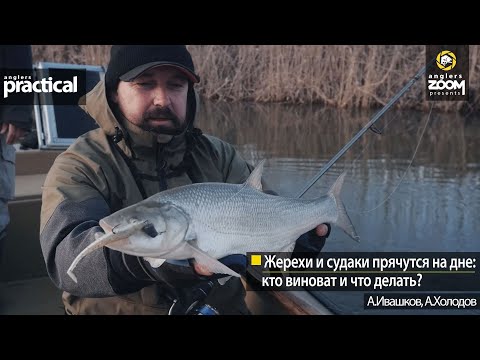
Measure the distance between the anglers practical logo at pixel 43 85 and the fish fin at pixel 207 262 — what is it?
0.98 meters

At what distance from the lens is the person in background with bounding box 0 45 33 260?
1801 millimetres

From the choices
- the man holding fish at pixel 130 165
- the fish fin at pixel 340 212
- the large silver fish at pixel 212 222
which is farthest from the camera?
the fish fin at pixel 340 212

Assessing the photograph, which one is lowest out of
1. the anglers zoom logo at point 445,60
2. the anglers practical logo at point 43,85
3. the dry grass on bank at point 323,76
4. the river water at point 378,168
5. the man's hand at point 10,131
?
the river water at point 378,168

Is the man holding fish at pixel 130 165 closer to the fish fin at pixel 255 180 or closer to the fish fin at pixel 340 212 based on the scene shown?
the fish fin at pixel 340 212

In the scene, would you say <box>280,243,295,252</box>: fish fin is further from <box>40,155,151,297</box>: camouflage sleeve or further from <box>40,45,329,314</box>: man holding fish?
<box>40,155,151,297</box>: camouflage sleeve

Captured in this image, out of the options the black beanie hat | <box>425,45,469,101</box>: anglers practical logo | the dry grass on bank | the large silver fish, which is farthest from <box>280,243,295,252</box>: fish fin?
the dry grass on bank

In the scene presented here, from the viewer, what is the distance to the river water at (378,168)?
9.09ft

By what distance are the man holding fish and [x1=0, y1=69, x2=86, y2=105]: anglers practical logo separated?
31cm

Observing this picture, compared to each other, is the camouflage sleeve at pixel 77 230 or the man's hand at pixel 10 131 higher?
the man's hand at pixel 10 131

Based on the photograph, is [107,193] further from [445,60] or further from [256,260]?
[445,60]

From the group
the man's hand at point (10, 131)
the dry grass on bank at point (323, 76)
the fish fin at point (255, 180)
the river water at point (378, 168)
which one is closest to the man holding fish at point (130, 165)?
the fish fin at point (255, 180)

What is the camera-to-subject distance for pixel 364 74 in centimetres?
640

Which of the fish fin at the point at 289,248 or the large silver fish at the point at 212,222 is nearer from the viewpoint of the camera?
the large silver fish at the point at 212,222
